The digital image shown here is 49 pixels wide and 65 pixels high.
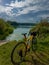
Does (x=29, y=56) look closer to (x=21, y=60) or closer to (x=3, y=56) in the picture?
(x=21, y=60)

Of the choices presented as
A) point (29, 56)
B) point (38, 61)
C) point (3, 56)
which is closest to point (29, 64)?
point (38, 61)

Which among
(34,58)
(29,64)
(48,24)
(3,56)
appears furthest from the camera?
(48,24)

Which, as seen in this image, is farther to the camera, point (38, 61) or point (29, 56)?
point (29, 56)

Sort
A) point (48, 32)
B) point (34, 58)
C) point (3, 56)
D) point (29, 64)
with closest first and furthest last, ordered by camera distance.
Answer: point (29, 64) → point (34, 58) → point (3, 56) → point (48, 32)

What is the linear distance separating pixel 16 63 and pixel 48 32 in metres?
19.0

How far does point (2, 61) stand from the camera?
42.3ft

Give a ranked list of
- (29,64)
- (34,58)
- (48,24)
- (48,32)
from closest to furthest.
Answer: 1. (29,64)
2. (34,58)
3. (48,32)
4. (48,24)

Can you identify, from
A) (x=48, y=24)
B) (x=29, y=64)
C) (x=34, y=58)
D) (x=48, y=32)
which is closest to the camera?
(x=29, y=64)

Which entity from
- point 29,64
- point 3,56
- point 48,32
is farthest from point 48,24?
point 29,64

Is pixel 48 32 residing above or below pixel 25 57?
below

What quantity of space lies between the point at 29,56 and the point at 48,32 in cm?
1774

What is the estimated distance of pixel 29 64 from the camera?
37.4ft

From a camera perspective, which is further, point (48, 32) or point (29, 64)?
point (48, 32)

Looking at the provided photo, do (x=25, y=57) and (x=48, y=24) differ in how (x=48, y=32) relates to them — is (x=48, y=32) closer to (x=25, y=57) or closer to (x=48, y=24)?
(x=48, y=24)
